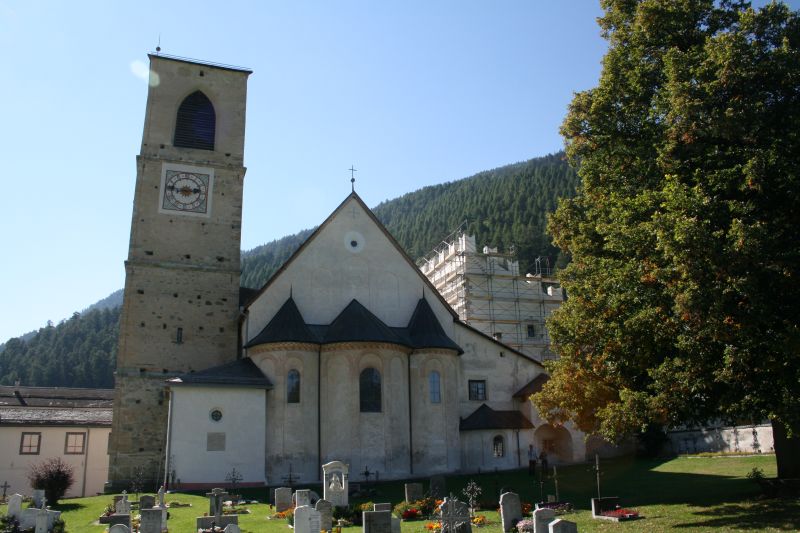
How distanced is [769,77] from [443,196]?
162 meters

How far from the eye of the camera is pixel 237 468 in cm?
3000

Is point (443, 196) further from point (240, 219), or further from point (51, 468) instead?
point (51, 468)

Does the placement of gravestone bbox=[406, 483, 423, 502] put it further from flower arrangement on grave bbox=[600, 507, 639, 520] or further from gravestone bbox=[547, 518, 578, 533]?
gravestone bbox=[547, 518, 578, 533]

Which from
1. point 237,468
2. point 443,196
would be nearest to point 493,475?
point 237,468

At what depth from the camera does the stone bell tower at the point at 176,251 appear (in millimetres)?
33469

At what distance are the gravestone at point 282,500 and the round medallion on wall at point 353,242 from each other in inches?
631

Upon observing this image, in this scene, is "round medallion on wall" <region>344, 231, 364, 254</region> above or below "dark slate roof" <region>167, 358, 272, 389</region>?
above

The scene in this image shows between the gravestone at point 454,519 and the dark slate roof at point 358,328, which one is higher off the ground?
the dark slate roof at point 358,328

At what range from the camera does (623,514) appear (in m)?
16.8

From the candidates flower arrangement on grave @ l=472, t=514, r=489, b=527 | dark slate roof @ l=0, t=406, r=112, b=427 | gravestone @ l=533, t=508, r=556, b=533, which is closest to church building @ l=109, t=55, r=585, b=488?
dark slate roof @ l=0, t=406, r=112, b=427

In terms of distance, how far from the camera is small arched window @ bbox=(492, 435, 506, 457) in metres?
34.8

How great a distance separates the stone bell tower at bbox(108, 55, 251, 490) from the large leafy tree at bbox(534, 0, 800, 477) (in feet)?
70.6

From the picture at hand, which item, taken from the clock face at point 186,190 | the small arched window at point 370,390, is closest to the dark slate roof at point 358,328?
the small arched window at point 370,390

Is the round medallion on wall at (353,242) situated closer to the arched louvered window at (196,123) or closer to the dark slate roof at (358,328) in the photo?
the dark slate roof at (358,328)
